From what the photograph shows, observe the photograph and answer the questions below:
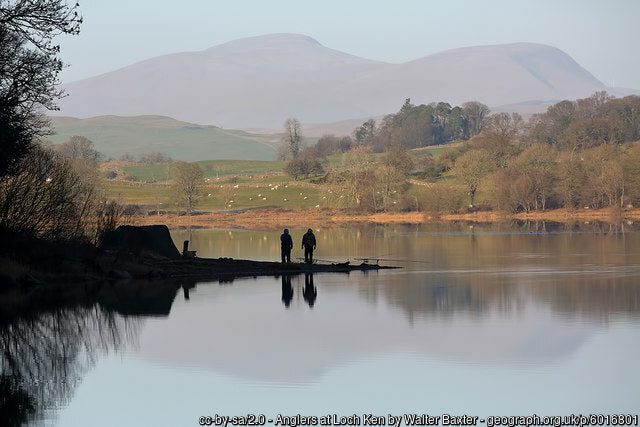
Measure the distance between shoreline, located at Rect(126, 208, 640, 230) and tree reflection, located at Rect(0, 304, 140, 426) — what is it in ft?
269

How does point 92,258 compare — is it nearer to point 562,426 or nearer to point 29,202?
point 29,202

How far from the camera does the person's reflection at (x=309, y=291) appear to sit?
34594 mm

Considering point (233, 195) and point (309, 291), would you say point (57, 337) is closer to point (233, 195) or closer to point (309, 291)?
point (309, 291)

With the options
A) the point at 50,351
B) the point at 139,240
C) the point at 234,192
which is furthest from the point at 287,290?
the point at 234,192

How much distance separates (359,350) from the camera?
22734 mm

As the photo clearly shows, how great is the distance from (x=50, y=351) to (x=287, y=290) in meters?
16.8

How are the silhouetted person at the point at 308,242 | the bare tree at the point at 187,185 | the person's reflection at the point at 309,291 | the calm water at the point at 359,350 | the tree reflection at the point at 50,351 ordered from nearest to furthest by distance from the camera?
the calm water at the point at 359,350, the tree reflection at the point at 50,351, the person's reflection at the point at 309,291, the silhouetted person at the point at 308,242, the bare tree at the point at 187,185

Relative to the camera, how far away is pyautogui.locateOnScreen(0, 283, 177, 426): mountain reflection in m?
17.5

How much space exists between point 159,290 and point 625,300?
17.2 meters

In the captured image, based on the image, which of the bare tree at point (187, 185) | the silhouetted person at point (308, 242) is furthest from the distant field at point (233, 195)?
the silhouetted person at point (308, 242)

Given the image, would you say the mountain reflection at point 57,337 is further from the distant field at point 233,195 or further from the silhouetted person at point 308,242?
the distant field at point 233,195

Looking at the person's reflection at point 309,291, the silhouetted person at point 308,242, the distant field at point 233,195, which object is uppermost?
the distant field at point 233,195

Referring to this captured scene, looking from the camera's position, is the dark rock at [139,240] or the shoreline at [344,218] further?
the shoreline at [344,218]

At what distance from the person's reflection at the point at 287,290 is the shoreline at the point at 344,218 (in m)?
64.8
